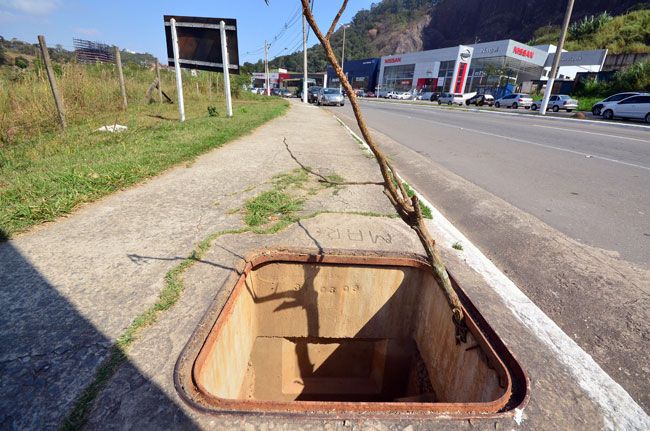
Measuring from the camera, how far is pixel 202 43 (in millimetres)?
10859

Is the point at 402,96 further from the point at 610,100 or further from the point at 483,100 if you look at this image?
the point at 610,100

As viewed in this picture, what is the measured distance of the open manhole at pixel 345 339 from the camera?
6.53 ft

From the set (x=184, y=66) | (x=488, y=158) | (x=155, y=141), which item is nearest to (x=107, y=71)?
(x=184, y=66)

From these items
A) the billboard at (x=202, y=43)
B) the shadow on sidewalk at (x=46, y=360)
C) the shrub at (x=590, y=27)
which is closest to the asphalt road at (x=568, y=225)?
the shadow on sidewalk at (x=46, y=360)

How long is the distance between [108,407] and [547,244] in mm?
3906

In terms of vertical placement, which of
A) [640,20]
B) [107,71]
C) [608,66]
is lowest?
[107,71]

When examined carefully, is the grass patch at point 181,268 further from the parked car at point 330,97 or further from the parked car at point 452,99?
the parked car at point 452,99

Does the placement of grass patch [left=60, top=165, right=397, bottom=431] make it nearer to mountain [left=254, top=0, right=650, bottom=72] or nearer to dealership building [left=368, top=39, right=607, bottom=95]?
mountain [left=254, top=0, right=650, bottom=72]

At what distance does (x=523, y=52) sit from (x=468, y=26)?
69.1 metres

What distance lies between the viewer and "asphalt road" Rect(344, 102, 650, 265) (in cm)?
405

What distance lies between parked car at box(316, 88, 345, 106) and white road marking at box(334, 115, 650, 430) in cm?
2663

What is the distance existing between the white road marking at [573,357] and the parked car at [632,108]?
22.4 m

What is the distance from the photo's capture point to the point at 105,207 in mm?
3668

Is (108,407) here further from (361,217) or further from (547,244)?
(547,244)
